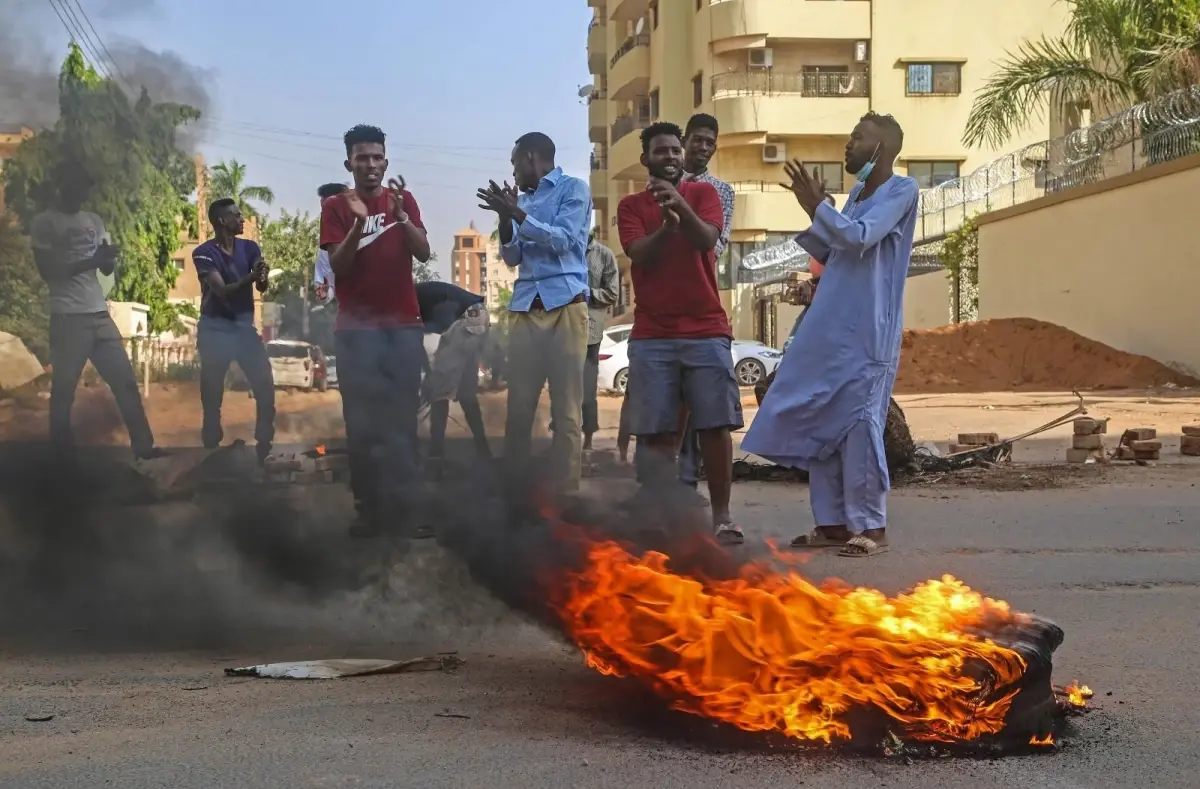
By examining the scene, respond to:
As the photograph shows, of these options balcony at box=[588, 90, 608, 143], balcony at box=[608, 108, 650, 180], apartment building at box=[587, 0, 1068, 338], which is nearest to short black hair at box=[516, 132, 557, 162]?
apartment building at box=[587, 0, 1068, 338]

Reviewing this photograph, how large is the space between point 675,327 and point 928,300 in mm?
28254

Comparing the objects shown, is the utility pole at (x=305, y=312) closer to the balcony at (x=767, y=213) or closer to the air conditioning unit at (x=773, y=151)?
the balcony at (x=767, y=213)

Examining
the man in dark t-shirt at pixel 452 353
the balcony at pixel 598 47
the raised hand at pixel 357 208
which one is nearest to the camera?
the man in dark t-shirt at pixel 452 353

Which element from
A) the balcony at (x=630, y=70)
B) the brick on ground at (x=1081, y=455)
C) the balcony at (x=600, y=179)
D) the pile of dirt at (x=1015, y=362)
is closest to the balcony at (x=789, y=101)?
the balcony at (x=630, y=70)

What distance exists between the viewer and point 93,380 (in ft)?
17.8

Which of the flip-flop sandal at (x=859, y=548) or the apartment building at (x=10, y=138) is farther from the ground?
the apartment building at (x=10, y=138)

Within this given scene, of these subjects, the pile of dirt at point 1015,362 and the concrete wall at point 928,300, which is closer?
the pile of dirt at point 1015,362

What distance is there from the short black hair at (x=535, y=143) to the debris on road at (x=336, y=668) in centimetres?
297

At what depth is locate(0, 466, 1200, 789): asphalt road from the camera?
2887 mm

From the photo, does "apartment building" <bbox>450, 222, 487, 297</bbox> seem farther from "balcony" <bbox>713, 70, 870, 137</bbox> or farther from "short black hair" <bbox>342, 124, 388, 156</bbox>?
"balcony" <bbox>713, 70, 870, 137</bbox>

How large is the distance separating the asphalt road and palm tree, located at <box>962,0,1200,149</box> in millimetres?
17042

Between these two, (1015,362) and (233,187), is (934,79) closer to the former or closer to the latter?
(1015,362)

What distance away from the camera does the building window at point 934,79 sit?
39.4 m

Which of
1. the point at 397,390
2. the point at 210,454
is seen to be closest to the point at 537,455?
the point at 397,390
